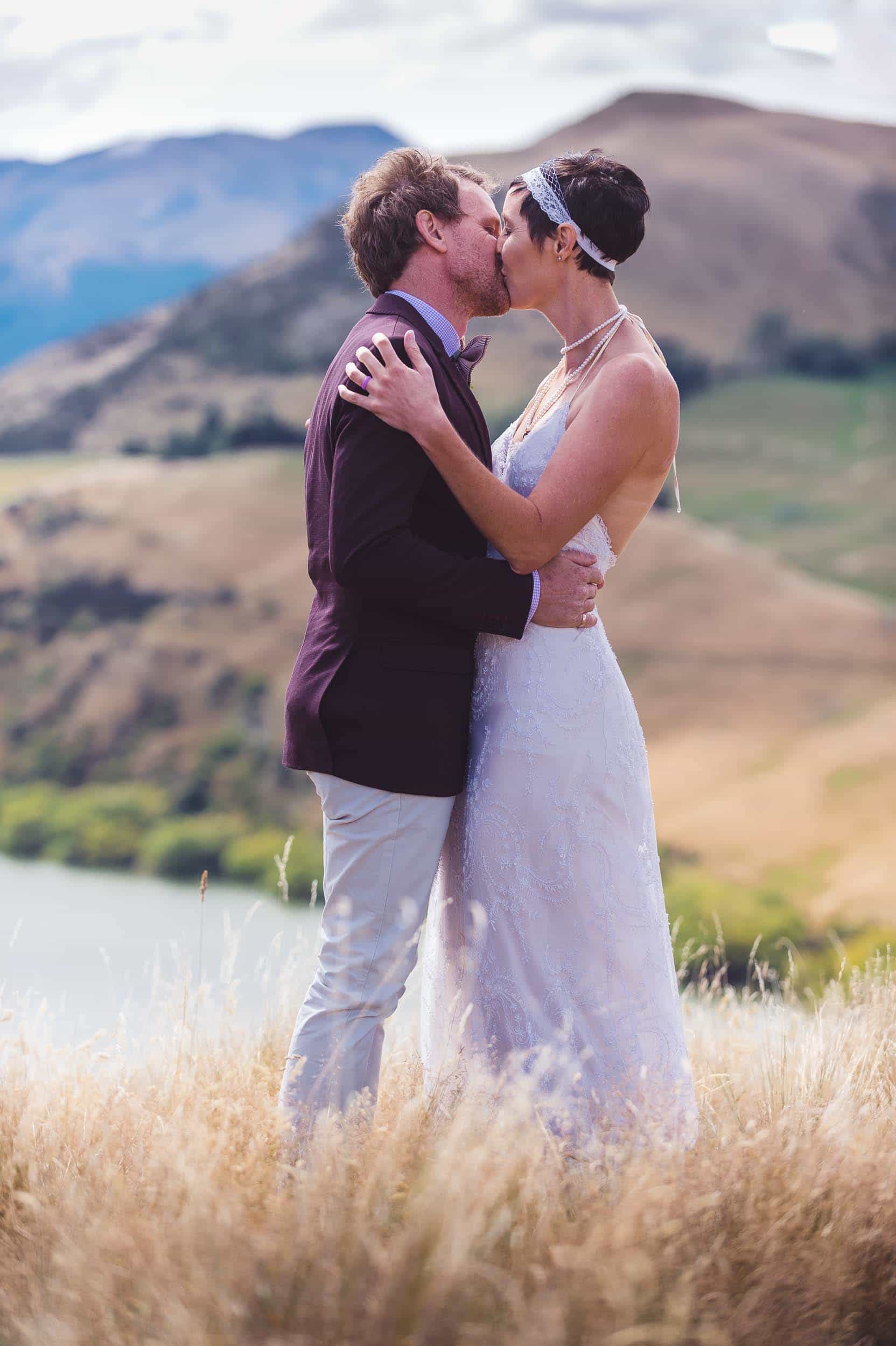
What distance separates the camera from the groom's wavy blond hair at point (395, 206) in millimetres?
2879

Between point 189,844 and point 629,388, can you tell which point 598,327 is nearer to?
point 629,388

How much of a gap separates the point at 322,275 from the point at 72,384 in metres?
7.59

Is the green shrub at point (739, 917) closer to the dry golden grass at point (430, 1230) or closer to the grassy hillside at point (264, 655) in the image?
the grassy hillside at point (264, 655)

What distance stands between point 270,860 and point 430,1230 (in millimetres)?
17382

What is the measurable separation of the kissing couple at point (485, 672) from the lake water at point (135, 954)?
0.61 m

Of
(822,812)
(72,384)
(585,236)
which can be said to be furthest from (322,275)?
(585,236)

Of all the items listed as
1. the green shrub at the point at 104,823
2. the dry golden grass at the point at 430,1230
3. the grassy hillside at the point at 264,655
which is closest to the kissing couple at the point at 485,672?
the dry golden grass at the point at 430,1230

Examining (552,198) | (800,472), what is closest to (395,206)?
(552,198)

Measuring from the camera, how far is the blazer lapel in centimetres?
283

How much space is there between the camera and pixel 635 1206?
2271 millimetres

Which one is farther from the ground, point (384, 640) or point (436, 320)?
point (436, 320)

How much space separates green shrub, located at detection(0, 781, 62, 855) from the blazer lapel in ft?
64.0

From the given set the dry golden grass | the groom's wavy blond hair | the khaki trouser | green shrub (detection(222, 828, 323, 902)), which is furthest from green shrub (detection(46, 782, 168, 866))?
the groom's wavy blond hair

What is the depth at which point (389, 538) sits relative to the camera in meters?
2.64
